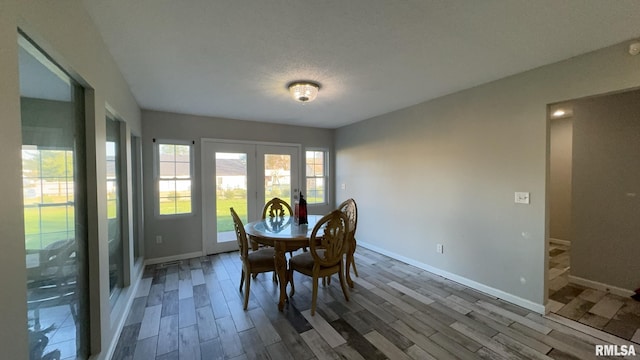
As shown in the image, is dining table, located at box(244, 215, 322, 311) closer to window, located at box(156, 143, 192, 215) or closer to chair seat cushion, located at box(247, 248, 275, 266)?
chair seat cushion, located at box(247, 248, 275, 266)

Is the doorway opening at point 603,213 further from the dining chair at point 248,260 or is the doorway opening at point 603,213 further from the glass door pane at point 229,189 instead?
the glass door pane at point 229,189

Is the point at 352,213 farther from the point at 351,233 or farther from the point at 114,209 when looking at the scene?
the point at 114,209

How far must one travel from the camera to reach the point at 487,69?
2.39 metres

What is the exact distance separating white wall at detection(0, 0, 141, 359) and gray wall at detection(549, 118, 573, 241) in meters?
6.33

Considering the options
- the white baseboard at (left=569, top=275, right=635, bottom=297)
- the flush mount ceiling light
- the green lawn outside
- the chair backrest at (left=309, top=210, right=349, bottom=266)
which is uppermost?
the flush mount ceiling light

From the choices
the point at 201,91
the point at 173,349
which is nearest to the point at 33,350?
the point at 173,349

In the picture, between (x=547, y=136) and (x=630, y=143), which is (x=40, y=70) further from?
(x=630, y=143)

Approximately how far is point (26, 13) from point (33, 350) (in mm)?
1440

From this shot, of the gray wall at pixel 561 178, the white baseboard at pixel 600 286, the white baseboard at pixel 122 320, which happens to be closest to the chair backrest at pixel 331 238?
the white baseboard at pixel 122 320

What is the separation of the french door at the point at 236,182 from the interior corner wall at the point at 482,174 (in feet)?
6.20

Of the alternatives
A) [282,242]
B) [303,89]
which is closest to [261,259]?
[282,242]

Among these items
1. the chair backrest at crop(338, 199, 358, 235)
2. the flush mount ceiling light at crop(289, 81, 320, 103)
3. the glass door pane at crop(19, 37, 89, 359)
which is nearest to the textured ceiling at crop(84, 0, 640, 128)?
the flush mount ceiling light at crop(289, 81, 320, 103)

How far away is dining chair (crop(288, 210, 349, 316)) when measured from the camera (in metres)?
2.36

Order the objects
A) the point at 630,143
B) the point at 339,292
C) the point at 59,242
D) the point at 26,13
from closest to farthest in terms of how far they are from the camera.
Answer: the point at 26,13, the point at 59,242, the point at 630,143, the point at 339,292
